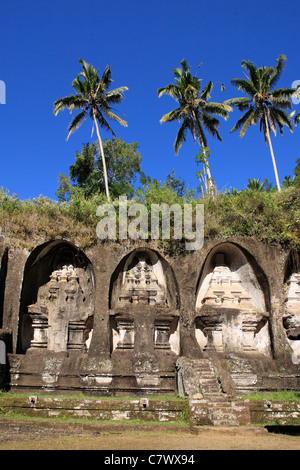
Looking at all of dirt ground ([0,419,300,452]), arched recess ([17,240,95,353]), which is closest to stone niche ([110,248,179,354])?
arched recess ([17,240,95,353])

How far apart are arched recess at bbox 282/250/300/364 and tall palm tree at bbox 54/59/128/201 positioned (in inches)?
484

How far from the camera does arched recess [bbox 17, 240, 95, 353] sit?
14133 millimetres

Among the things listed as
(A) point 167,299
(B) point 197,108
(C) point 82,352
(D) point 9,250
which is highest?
(B) point 197,108

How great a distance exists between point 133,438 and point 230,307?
765 centimetres

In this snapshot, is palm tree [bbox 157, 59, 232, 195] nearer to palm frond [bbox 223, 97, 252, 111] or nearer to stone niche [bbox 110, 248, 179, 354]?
palm frond [bbox 223, 97, 252, 111]

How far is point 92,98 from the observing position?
23.3 m

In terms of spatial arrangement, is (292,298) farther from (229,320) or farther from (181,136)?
(181,136)

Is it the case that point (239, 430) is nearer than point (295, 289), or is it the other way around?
point (239, 430)
